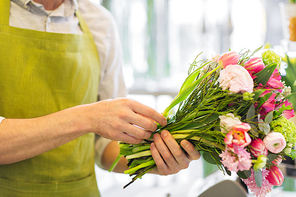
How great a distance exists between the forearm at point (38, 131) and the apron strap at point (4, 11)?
351 millimetres

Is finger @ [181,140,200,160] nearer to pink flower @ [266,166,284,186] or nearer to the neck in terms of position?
pink flower @ [266,166,284,186]

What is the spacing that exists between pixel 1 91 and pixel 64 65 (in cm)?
23

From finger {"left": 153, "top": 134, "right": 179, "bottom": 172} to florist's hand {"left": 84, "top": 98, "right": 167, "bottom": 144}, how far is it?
0.14ft

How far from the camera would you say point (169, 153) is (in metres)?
0.82

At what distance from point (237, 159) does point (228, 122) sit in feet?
0.29

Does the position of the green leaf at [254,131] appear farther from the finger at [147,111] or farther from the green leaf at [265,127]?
the finger at [147,111]

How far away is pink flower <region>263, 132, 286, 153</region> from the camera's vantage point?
64cm

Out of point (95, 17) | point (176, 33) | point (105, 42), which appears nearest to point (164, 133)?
point (105, 42)

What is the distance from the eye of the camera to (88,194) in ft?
3.61

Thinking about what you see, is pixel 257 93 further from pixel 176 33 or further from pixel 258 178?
pixel 176 33

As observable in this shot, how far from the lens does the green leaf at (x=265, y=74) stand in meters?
0.69

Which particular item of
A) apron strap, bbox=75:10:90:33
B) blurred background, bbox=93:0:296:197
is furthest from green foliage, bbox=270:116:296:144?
blurred background, bbox=93:0:296:197

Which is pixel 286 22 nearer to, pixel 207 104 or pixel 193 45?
pixel 207 104

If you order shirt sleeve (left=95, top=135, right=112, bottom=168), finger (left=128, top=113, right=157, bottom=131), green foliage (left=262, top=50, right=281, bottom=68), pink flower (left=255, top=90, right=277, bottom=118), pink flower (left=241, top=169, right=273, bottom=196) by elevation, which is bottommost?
shirt sleeve (left=95, top=135, right=112, bottom=168)
